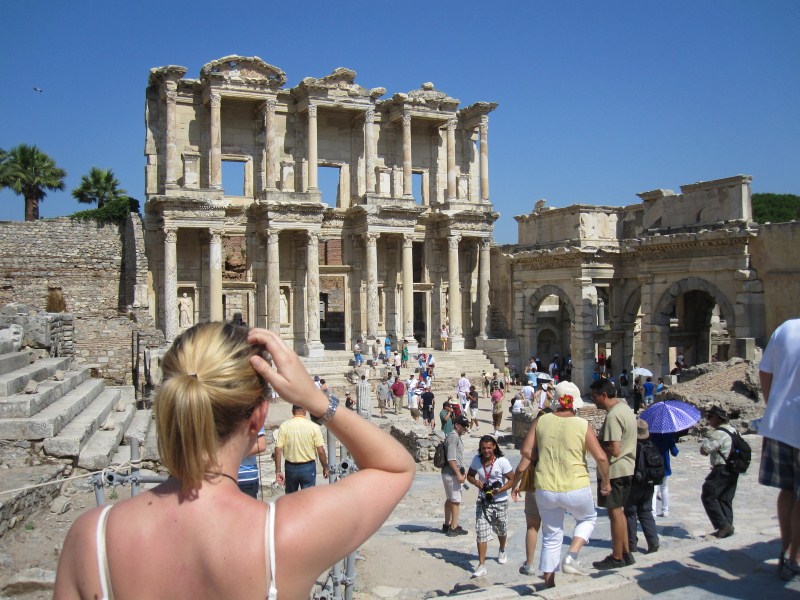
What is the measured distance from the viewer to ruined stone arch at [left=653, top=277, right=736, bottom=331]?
22141mm

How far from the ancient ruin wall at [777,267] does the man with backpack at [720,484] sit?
1425 cm

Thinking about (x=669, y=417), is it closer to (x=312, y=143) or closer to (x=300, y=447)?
(x=300, y=447)

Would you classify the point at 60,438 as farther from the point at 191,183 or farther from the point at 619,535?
the point at 191,183

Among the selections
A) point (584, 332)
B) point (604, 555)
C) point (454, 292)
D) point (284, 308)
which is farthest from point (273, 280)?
point (604, 555)

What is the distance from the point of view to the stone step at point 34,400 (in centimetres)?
998

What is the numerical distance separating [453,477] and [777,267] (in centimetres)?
1549

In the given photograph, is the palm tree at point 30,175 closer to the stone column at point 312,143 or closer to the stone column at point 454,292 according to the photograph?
the stone column at point 312,143

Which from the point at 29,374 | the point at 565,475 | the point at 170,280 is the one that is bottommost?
the point at 565,475

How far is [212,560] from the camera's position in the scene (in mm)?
1858

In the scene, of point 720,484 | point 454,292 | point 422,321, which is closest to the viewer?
point 720,484

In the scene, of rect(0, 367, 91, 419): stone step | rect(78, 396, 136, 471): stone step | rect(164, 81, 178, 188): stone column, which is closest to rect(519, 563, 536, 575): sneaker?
rect(78, 396, 136, 471): stone step

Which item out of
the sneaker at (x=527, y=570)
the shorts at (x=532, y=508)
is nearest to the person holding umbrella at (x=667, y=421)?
the shorts at (x=532, y=508)

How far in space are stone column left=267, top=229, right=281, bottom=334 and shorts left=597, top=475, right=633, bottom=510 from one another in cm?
2227

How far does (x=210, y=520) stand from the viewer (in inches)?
74.6
